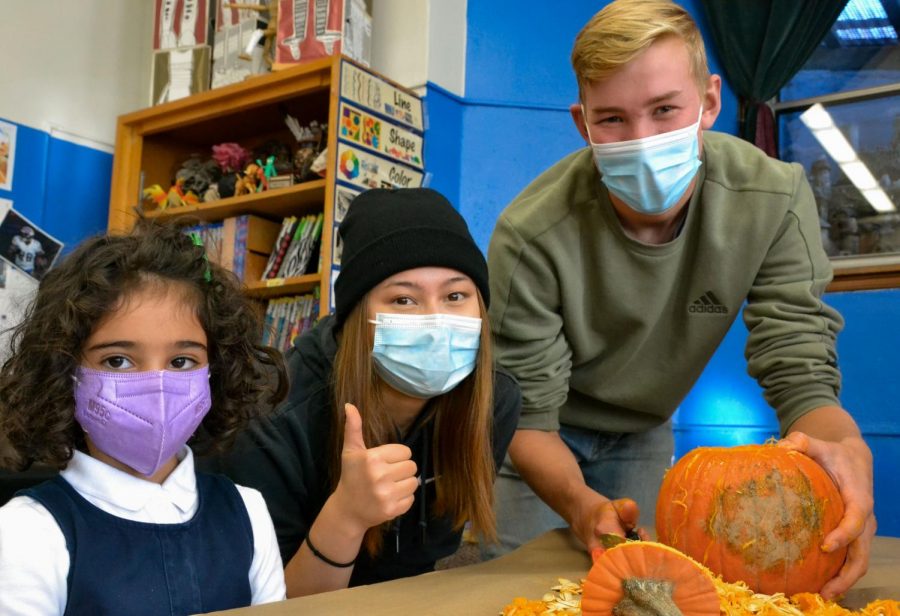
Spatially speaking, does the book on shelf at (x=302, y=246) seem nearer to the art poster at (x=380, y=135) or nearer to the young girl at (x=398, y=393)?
the art poster at (x=380, y=135)

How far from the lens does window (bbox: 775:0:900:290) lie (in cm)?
351

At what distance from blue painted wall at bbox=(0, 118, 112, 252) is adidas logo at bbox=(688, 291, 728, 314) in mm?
2825

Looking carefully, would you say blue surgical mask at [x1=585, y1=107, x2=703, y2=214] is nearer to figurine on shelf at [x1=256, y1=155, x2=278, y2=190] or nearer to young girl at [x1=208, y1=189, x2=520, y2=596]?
young girl at [x1=208, y1=189, x2=520, y2=596]

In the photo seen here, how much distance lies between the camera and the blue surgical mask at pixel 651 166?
56.5 inches

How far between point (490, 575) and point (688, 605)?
351 millimetres

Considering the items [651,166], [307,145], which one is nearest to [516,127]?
[307,145]

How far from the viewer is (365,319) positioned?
1283 millimetres

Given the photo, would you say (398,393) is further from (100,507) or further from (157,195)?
(157,195)

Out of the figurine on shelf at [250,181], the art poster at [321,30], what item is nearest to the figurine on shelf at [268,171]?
the figurine on shelf at [250,181]

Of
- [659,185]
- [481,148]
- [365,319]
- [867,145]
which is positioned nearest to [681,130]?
[659,185]

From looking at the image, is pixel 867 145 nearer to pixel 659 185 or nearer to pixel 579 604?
pixel 659 185

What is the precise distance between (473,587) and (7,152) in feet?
10.9

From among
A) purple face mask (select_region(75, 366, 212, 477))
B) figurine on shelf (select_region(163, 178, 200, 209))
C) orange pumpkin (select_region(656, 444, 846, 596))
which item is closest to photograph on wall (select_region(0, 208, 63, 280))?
figurine on shelf (select_region(163, 178, 200, 209))

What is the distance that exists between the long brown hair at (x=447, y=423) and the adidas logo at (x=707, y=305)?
1.46ft
